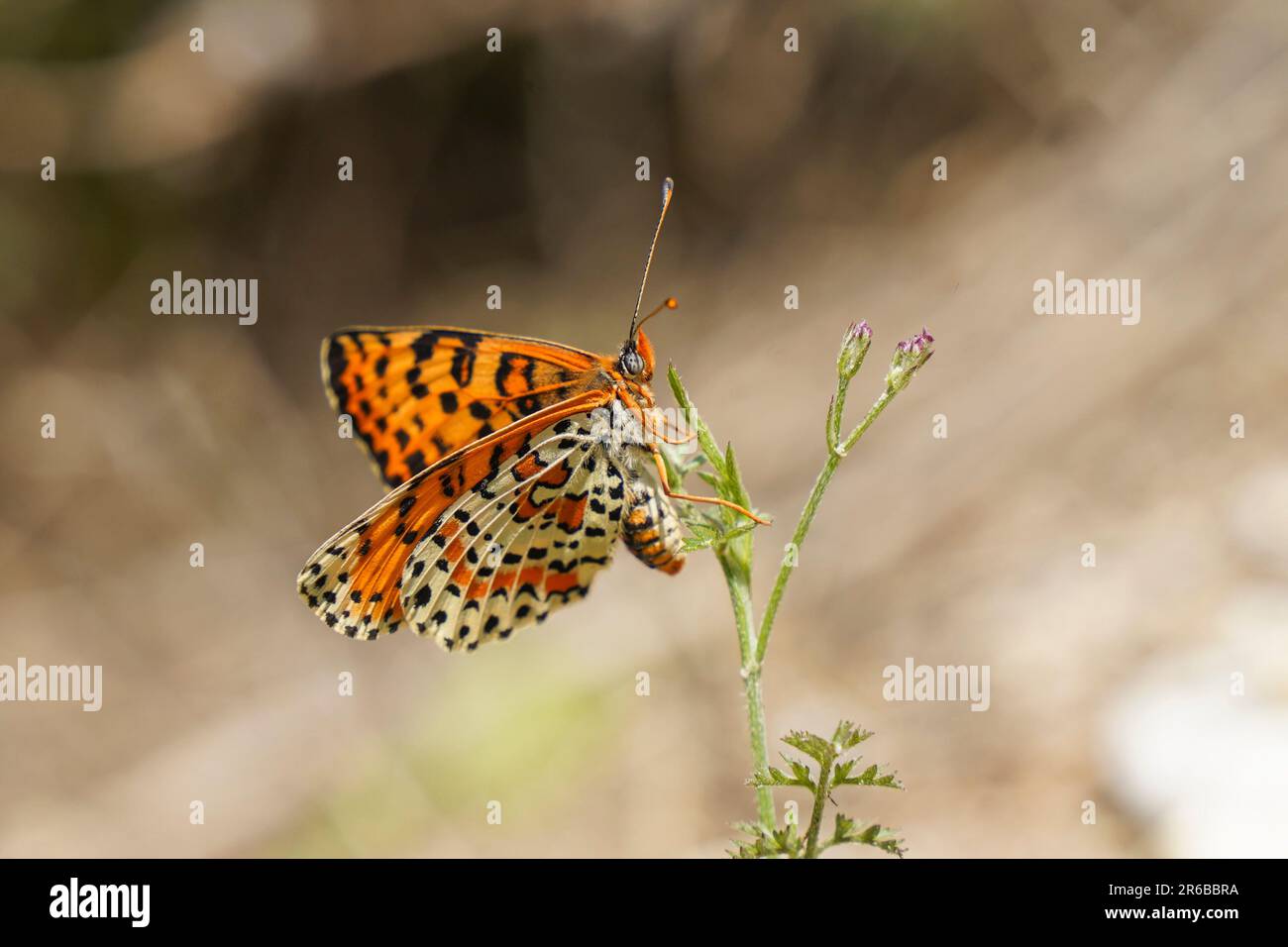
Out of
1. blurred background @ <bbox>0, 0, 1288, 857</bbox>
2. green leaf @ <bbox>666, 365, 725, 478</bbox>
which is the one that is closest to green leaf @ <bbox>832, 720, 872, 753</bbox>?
green leaf @ <bbox>666, 365, 725, 478</bbox>

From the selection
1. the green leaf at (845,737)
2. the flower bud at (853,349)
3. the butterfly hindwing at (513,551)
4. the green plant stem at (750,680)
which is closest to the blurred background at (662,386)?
the butterfly hindwing at (513,551)

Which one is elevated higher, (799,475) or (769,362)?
(769,362)

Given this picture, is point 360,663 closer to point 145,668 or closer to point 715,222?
point 145,668

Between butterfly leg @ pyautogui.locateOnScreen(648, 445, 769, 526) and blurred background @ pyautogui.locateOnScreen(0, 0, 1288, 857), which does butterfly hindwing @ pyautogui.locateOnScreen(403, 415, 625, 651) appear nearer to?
butterfly leg @ pyautogui.locateOnScreen(648, 445, 769, 526)
